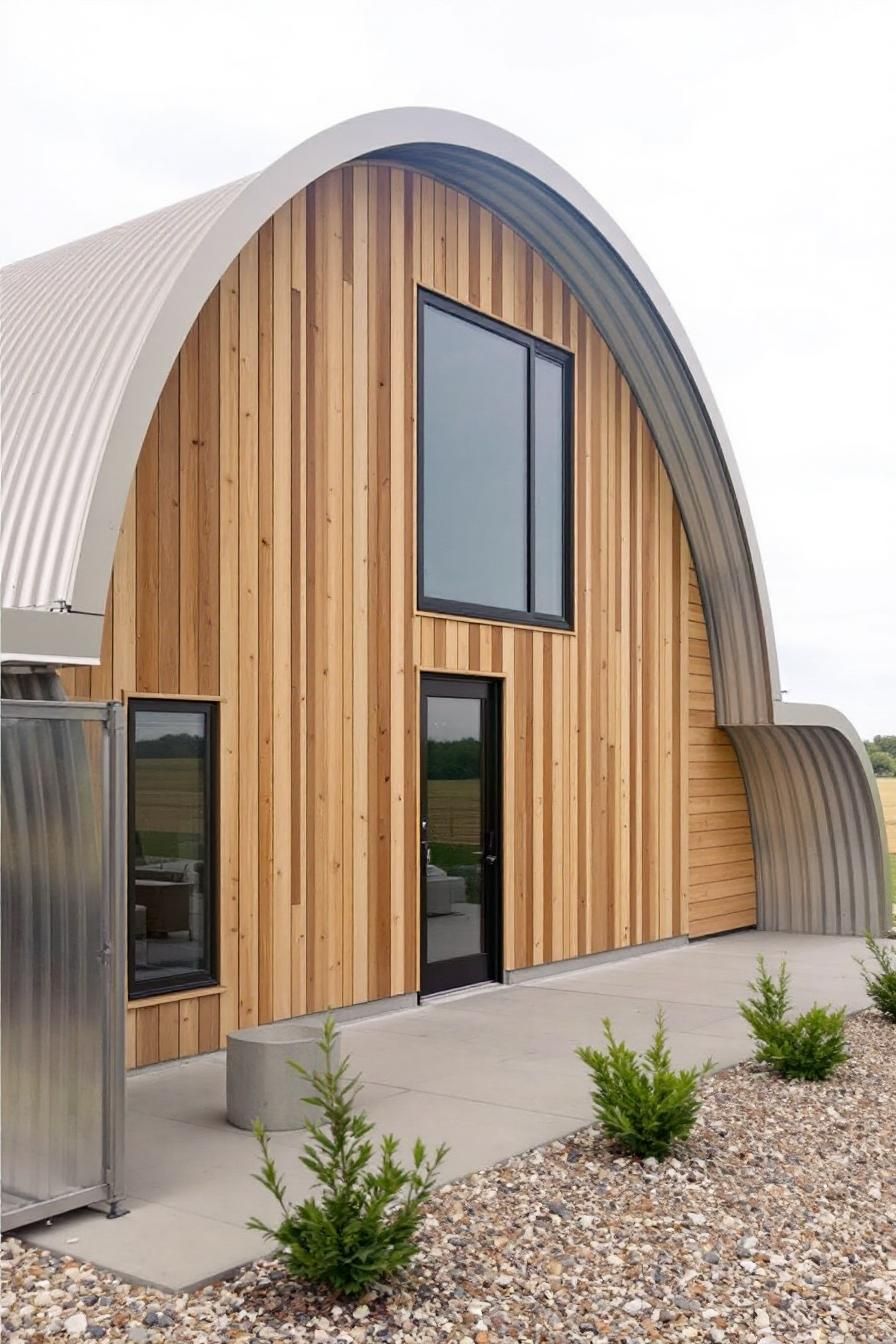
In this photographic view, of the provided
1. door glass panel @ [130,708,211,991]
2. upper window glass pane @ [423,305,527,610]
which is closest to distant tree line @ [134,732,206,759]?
door glass panel @ [130,708,211,991]

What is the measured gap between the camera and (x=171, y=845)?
292 inches

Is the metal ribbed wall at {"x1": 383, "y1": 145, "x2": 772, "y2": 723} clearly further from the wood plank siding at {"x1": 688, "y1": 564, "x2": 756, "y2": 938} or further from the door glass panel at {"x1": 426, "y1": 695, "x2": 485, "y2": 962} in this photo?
the door glass panel at {"x1": 426, "y1": 695, "x2": 485, "y2": 962}

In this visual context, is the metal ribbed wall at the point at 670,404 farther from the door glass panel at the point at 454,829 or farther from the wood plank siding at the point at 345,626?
the door glass panel at the point at 454,829

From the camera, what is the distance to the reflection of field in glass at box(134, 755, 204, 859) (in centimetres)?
725

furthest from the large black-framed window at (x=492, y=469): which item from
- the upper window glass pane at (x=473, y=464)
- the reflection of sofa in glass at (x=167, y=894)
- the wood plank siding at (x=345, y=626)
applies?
the reflection of sofa in glass at (x=167, y=894)

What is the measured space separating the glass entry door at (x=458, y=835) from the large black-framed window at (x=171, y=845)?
2056mm

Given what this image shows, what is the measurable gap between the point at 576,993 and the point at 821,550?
44.7 m

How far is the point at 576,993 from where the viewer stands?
9.76m

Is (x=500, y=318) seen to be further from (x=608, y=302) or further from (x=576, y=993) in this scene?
(x=576, y=993)

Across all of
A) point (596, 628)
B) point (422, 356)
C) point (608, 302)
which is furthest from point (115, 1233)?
point (608, 302)

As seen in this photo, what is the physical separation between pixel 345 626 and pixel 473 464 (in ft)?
6.79

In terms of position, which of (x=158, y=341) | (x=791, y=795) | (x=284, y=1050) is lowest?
(x=284, y=1050)

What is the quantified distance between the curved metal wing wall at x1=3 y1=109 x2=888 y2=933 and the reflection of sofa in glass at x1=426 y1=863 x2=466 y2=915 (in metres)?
4.31

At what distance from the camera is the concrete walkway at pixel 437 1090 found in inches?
185
